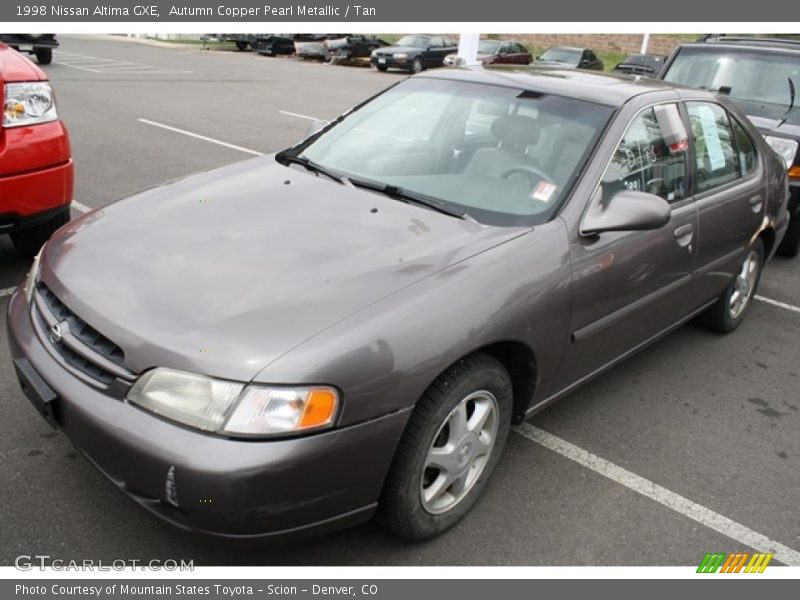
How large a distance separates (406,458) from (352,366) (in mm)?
405

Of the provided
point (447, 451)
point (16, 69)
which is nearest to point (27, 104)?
point (16, 69)

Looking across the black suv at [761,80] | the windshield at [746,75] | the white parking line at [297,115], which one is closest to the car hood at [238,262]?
the black suv at [761,80]

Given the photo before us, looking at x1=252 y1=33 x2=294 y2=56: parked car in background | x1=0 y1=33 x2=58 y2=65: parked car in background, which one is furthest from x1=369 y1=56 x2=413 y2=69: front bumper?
x1=0 y1=33 x2=58 y2=65: parked car in background

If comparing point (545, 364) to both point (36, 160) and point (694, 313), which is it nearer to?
point (694, 313)

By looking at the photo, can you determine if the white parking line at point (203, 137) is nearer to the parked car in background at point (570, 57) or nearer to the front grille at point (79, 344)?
the front grille at point (79, 344)

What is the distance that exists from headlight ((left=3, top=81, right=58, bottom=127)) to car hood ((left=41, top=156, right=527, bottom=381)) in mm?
1449

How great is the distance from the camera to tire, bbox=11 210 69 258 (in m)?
4.32

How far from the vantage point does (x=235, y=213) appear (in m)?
2.77

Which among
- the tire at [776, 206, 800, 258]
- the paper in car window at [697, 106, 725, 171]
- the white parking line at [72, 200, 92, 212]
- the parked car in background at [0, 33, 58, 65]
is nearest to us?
the paper in car window at [697, 106, 725, 171]

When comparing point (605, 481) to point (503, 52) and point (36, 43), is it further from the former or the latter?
point (503, 52)

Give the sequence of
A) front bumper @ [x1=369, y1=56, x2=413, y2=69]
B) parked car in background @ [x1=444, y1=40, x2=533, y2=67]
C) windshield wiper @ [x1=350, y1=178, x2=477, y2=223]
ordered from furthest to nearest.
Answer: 1. front bumper @ [x1=369, y1=56, x2=413, y2=69]
2. parked car in background @ [x1=444, y1=40, x2=533, y2=67]
3. windshield wiper @ [x1=350, y1=178, x2=477, y2=223]

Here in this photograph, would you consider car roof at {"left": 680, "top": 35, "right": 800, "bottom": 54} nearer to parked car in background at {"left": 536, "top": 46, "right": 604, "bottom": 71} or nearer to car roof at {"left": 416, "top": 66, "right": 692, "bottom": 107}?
car roof at {"left": 416, "top": 66, "right": 692, "bottom": 107}

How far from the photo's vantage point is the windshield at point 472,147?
114 inches

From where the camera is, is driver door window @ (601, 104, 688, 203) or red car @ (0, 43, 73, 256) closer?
driver door window @ (601, 104, 688, 203)
